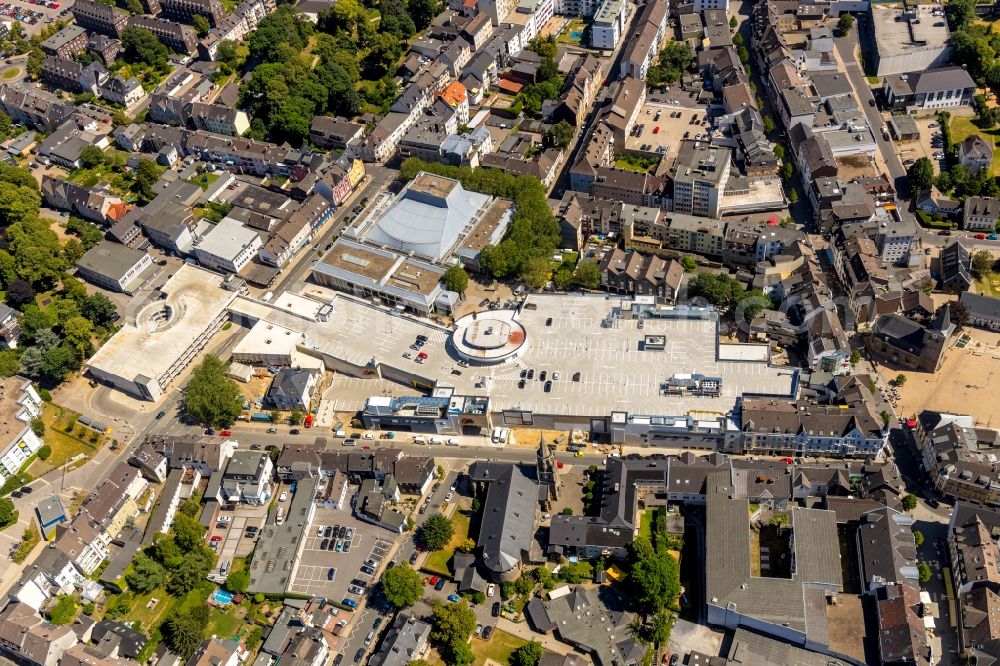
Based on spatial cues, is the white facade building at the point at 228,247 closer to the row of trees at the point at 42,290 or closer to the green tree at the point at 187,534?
the row of trees at the point at 42,290

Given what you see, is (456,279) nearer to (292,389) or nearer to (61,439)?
(292,389)

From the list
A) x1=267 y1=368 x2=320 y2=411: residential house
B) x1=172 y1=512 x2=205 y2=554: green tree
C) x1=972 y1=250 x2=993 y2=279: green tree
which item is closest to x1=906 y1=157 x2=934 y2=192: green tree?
x1=972 y1=250 x2=993 y2=279: green tree

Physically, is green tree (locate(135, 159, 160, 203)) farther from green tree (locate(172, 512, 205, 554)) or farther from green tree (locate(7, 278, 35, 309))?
green tree (locate(172, 512, 205, 554))

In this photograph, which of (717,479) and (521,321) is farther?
(521,321)

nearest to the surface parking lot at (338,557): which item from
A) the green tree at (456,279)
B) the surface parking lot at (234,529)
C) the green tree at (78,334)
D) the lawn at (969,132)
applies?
the surface parking lot at (234,529)

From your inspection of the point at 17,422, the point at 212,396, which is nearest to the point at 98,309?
the point at 17,422

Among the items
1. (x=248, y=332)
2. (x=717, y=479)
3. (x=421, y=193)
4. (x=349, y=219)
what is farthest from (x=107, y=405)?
(x=717, y=479)

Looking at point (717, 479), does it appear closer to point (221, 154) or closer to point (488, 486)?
point (488, 486)
